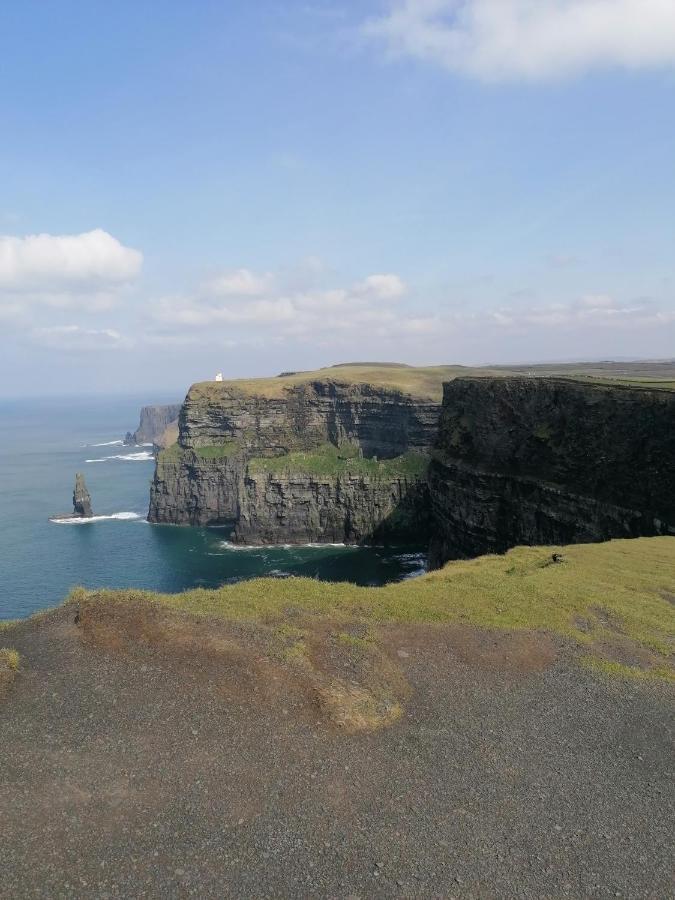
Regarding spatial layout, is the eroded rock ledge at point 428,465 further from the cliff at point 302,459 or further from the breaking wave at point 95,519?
the breaking wave at point 95,519

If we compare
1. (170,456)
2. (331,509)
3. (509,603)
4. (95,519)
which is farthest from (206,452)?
(509,603)

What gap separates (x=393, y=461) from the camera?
108 m

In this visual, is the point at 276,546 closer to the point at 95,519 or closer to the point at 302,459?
the point at 302,459

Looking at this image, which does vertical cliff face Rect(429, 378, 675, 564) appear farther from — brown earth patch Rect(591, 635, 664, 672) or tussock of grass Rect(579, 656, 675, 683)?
tussock of grass Rect(579, 656, 675, 683)

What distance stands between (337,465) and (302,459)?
7.44 m

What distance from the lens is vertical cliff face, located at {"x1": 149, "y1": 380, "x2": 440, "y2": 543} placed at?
3971 inches

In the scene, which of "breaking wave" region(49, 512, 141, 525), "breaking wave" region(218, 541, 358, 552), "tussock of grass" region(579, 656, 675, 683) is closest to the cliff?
"breaking wave" region(218, 541, 358, 552)

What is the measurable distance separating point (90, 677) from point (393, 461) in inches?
3675

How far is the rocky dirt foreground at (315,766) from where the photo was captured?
10.5 m

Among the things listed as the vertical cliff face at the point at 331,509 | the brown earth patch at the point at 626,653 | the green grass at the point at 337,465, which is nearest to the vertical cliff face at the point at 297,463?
the vertical cliff face at the point at 331,509

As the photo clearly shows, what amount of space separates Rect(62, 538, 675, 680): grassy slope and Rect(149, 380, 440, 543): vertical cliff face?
7066 cm

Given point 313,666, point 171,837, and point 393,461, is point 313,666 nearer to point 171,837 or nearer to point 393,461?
point 171,837

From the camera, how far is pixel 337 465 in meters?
109

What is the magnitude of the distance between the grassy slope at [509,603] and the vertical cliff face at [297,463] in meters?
70.7
